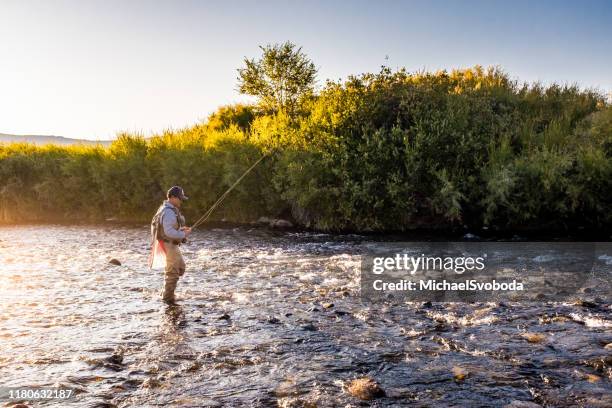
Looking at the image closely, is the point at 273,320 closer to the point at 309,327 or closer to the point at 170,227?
the point at 309,327

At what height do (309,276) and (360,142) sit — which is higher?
(360,142)

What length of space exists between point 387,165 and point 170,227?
12686mm

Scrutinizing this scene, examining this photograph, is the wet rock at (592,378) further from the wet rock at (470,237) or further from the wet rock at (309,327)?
the wet rock at (470,237)

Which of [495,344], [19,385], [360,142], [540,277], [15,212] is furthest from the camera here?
[15,212]

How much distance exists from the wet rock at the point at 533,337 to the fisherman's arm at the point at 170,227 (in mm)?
6734

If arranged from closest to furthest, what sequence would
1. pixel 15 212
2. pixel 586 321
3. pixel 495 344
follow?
pixel 495 344
pixel 586 321
pixel 15 212

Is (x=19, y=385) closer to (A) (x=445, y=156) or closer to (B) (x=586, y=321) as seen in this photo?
(B) (x=586, y=321)

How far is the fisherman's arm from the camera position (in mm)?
10922

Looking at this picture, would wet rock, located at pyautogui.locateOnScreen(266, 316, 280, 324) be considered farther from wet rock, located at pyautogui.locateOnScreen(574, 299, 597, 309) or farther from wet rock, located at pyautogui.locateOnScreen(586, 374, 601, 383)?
wet rock, located at pyautogui.locateOnScreen(574, 299, 597, 309)

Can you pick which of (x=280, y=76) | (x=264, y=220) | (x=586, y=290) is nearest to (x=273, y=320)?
(x=586, y=290)

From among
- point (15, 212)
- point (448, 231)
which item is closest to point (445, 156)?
point (448, 231)

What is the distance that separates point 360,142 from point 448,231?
17.4ft

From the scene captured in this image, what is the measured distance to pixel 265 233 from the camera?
21828mm

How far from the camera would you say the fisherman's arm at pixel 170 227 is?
35.8 ft
